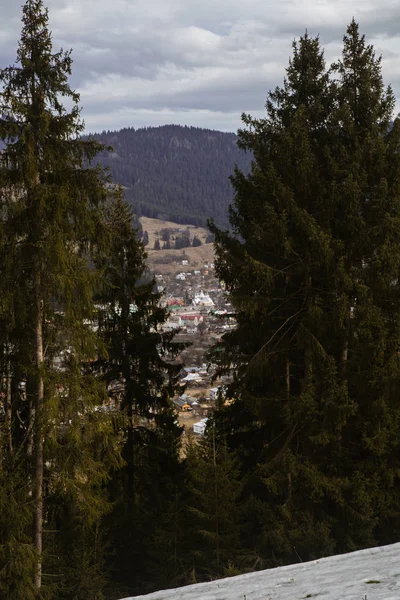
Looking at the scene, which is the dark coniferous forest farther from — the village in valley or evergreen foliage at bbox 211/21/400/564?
the village in valley

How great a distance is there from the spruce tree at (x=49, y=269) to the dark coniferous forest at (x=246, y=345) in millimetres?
28

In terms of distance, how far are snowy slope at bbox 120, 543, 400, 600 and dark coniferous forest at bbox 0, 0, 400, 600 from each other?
3.04 m

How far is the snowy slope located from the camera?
4195mm

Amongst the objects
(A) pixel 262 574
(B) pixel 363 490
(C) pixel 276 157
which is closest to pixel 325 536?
(B) pixel 363 490

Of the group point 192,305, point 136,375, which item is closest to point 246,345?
point 136,375

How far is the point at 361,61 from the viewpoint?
368 inches

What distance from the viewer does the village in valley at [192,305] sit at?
42031 mm

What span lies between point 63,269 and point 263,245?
412 cm

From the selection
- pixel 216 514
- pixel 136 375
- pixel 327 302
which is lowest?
pixel 216 514

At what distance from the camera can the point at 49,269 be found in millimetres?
7133

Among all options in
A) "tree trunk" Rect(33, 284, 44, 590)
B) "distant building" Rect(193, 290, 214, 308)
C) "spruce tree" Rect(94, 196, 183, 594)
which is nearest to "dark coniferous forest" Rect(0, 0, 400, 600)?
"tree trunk" Rect(33, 284, 44, 590)

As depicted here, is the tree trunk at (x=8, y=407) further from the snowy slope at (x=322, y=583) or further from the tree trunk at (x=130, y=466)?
the tree trunk at (x=130, y=466)

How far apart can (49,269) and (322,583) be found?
16.2 ft

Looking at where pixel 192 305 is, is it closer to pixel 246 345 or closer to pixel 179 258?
pixel 179 258
